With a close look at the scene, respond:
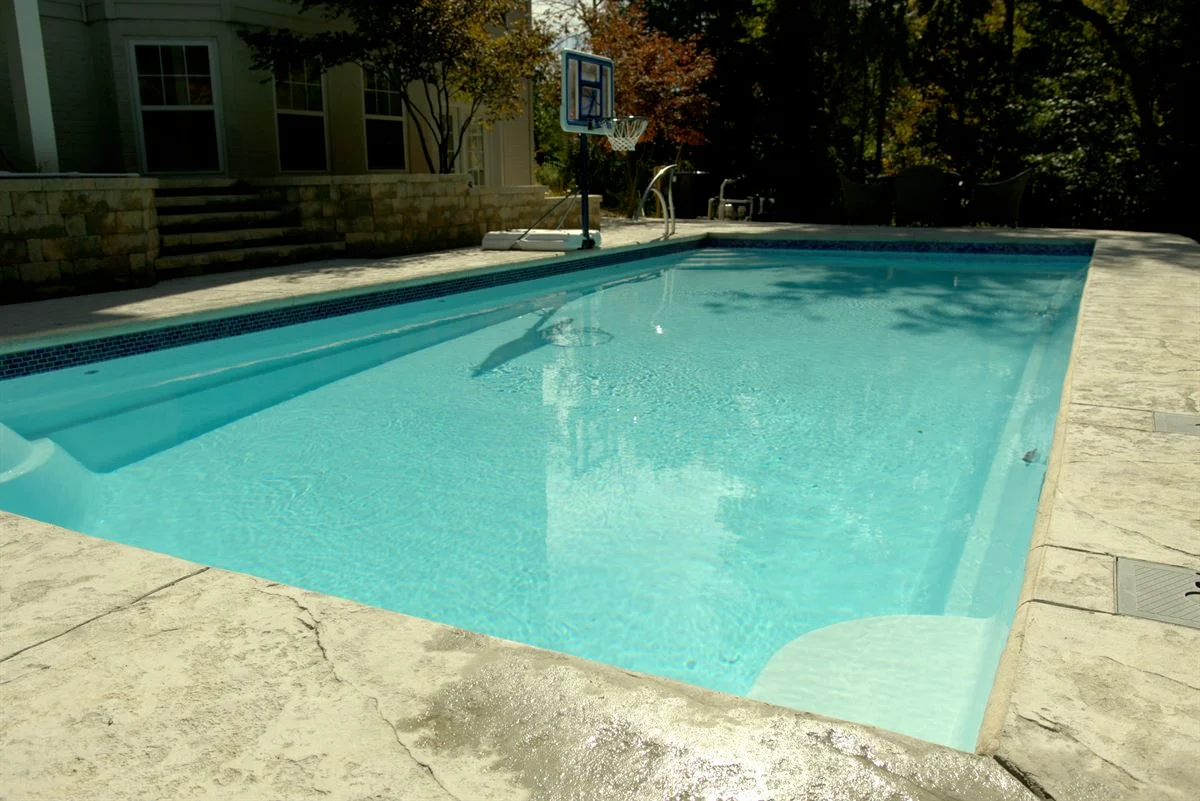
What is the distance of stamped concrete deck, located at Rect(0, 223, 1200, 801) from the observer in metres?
1.43

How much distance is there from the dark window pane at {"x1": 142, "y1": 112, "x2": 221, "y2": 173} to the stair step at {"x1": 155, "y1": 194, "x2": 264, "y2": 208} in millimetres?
995

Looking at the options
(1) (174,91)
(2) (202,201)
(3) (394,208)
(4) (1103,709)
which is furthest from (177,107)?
(4) (1103,709)

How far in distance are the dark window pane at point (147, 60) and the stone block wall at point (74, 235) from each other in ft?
11.7

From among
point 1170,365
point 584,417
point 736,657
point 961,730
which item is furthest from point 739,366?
point 961,730

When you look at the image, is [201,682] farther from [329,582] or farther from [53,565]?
[329,582]

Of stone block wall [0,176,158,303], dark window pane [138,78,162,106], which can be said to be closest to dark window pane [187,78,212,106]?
dark window pane [138,78,162,106]

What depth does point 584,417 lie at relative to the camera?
5121mm

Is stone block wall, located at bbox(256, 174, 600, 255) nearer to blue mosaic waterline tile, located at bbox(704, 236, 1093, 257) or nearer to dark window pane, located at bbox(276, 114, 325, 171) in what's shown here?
dark window pane, located at bbox(276, 114, 325, 171)

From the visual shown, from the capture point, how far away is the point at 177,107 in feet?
34.3

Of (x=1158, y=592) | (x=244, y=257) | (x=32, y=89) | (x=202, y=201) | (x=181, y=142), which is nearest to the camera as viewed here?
(x=1158, y=592)

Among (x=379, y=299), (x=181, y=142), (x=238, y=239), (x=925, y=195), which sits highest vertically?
(x=181, y=142)

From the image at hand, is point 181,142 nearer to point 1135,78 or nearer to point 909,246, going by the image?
point 909,246

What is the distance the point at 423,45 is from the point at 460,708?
9.85 metres

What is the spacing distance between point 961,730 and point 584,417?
10.3ft
